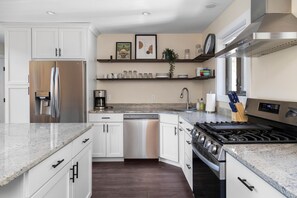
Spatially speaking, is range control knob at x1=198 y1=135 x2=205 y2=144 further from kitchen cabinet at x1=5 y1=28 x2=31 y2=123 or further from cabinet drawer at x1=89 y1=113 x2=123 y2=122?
kitchen cabinet at x1=5 y1=28 x2=31 y2=123

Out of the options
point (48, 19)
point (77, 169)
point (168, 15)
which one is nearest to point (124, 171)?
point (77, 169)

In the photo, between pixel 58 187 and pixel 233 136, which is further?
pixel 233 136

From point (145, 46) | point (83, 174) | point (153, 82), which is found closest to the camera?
point (83, 174)

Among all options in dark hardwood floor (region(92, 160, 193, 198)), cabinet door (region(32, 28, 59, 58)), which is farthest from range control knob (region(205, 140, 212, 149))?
cabinet door (region(32, 28, 59, 58))

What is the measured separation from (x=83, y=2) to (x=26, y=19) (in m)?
1.36

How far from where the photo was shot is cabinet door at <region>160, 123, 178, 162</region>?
3820mm

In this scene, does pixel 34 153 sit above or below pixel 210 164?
above

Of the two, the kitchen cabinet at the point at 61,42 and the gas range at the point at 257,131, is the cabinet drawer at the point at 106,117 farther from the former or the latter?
the gas range at the point at 257,131

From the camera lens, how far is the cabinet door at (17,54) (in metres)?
4.12

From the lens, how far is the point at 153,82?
15.7 feet

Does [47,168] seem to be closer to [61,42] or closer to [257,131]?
[257,131]

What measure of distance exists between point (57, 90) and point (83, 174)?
80.0 inches

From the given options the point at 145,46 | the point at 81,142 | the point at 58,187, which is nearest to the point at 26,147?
the point at 58,187

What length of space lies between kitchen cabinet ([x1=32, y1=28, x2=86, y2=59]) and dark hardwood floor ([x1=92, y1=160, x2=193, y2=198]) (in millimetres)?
1943
